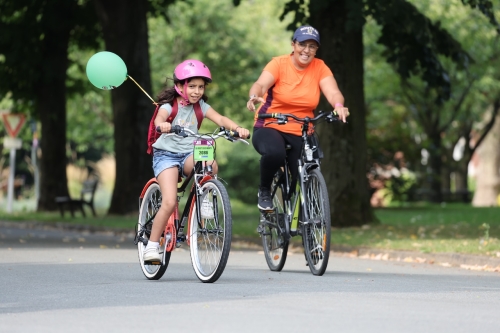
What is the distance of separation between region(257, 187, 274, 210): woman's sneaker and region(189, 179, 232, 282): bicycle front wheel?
139cm

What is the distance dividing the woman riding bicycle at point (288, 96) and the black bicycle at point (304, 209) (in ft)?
0.40

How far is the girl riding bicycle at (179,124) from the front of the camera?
9.11 m

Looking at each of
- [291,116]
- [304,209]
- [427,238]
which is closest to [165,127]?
[291,116]

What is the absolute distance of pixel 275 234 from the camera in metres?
10.5

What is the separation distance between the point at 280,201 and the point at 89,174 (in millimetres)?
53956

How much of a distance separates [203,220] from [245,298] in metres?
1.23

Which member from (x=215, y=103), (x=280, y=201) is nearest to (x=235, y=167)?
(x=215, y=103)

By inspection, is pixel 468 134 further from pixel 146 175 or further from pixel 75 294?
pixel 75 294

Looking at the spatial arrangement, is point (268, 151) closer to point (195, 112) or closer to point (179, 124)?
point (195, 112)

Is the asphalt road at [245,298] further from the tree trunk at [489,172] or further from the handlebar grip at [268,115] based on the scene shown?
the tree trunk at [489,172]

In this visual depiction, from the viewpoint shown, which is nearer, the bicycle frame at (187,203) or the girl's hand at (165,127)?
the girl's hand at (165,127)

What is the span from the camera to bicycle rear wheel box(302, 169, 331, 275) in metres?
9.54

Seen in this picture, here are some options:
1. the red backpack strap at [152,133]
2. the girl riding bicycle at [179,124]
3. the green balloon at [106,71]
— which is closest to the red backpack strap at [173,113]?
the girl riding bicycle at [179,124]

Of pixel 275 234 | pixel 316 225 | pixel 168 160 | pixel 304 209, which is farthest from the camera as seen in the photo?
pixel 275 234
